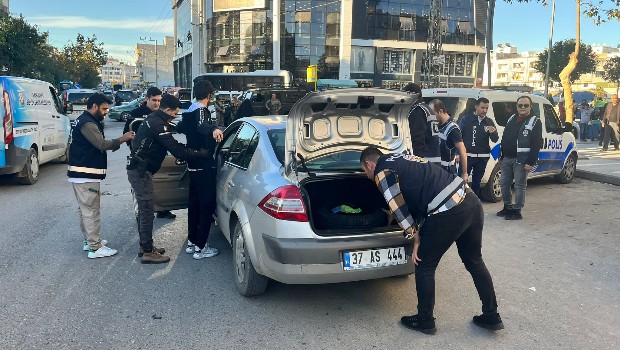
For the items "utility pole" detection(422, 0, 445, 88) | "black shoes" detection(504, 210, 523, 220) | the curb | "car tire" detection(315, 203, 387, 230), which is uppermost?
"utility pole" detection(422, 0, 445, 88)

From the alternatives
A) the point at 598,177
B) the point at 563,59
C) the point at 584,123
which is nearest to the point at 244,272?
the point at 598,177

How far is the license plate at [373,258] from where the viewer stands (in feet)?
11.8

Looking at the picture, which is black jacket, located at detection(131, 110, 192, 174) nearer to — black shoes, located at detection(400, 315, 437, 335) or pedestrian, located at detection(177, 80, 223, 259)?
pedestrian, located at detection(177, 80, 223, 259)

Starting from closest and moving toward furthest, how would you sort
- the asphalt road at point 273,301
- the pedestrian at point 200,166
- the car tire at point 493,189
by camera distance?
the asphalt road at point 273,301, the pedestrian at point 200,166, the car tire at point 493,189

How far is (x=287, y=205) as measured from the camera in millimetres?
3615

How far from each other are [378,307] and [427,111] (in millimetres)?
2494

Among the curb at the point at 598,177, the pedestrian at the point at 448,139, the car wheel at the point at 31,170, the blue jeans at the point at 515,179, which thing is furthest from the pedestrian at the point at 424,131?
the car wheel at the point at 31,170

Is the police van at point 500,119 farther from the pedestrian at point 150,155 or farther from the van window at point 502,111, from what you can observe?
the pedestrian at point 150,155

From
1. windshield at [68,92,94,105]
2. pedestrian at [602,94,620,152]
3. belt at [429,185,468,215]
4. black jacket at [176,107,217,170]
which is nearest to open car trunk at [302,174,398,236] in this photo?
belt at [429,185,468,215]

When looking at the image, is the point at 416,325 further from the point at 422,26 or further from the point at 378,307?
the point at 422,26

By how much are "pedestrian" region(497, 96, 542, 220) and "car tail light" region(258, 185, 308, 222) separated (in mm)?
4384

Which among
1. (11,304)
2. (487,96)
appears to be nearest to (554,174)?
(487,96)

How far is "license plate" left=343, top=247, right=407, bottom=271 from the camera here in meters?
3.61

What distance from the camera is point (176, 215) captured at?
276 inches
